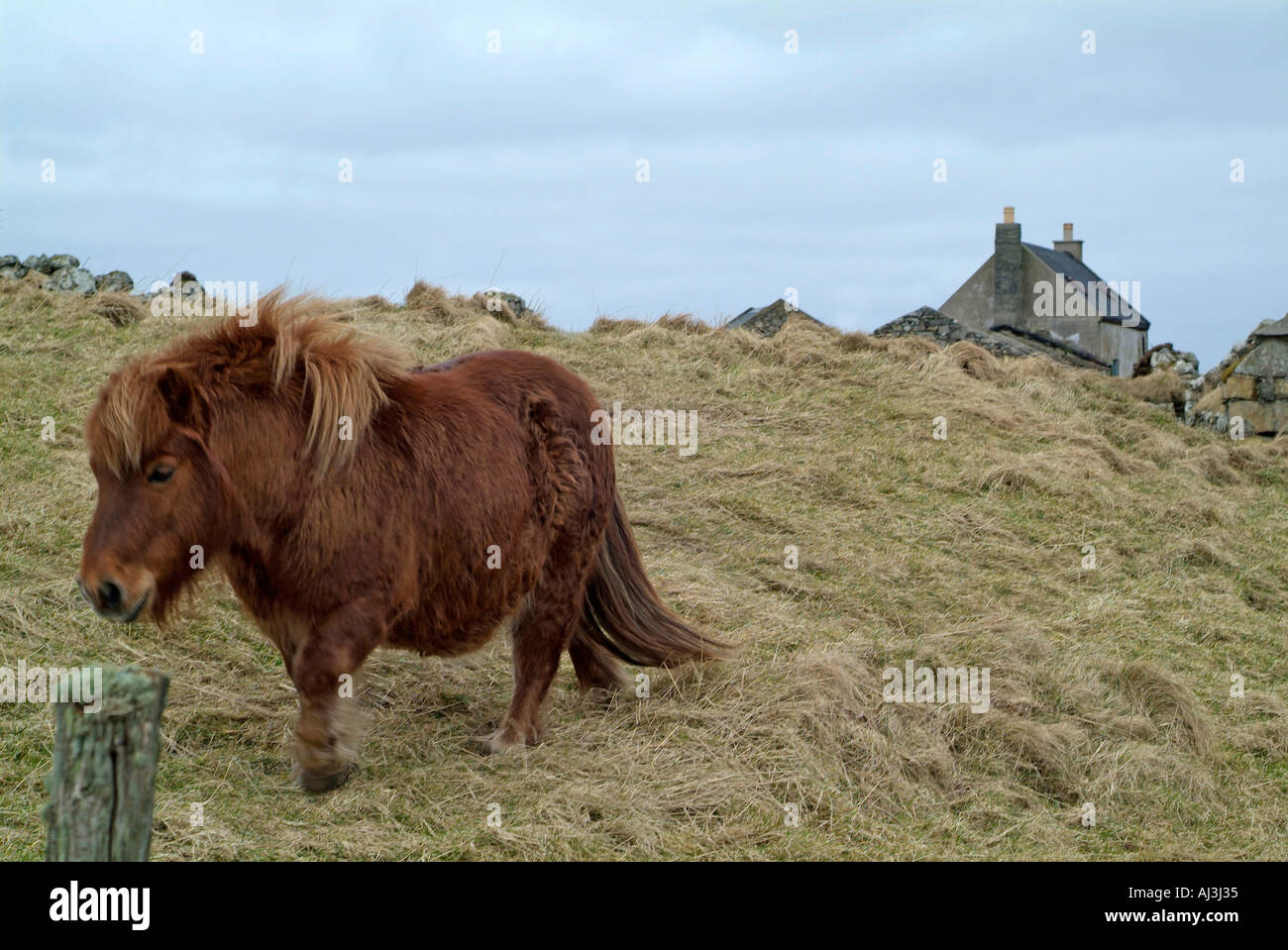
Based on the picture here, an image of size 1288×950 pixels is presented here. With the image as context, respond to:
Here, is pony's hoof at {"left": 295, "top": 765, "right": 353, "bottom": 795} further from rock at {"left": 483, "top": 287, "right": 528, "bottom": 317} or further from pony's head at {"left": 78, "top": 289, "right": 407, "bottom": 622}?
rock at {"left": 483, "top": 287, "right": 528, "bottom": 317}

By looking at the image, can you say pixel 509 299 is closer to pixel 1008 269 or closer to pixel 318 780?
pixel 318 780

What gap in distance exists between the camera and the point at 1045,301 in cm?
3300

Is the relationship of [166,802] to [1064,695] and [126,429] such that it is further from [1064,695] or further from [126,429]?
[1064,695]

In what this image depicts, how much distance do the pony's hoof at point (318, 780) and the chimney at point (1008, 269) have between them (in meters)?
32.3

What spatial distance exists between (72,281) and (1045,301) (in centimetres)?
2720

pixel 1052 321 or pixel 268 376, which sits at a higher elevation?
pixel 1052 321

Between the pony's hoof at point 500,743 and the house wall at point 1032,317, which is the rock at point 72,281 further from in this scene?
the house wall at point 1032,317

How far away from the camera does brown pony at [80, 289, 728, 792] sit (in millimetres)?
4062

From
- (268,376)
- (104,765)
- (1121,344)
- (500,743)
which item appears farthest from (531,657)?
(1121,344)

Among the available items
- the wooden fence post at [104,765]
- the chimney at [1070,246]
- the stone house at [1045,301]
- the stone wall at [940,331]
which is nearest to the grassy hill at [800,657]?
the wooden fence post at [104,765]

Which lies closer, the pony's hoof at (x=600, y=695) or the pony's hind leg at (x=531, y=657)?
the pony's hind leg at (x=531, y=657)

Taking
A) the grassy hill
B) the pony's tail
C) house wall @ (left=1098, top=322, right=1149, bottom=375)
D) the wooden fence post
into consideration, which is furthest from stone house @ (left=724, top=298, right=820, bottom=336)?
house wall @ (left=1098, top=322, right=1149, bottom=375)

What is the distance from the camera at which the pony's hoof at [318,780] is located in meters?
4.59
